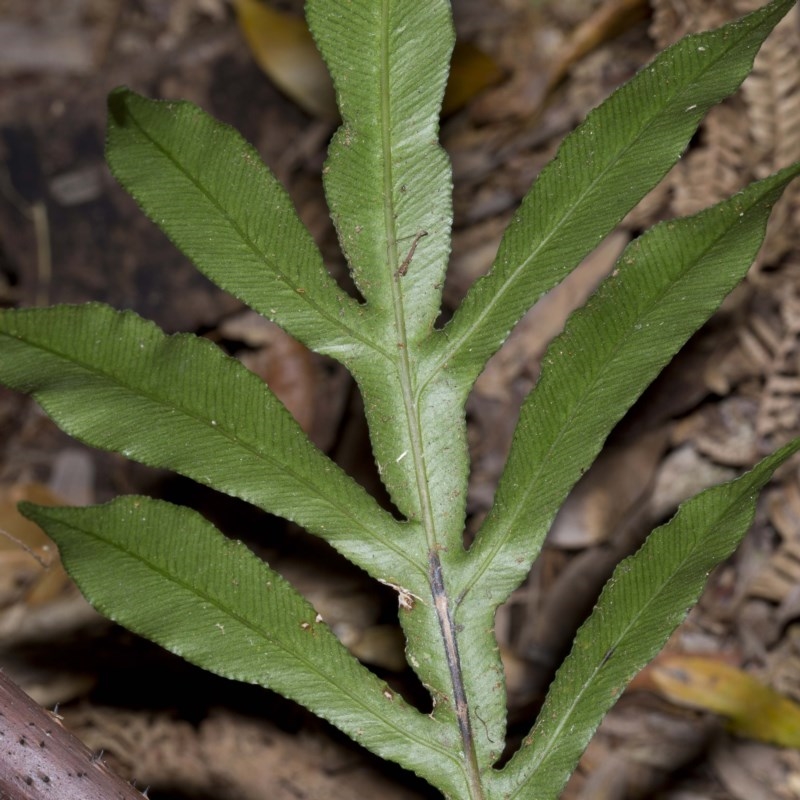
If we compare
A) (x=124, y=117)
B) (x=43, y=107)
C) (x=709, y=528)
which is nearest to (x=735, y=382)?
(x=709, y=528)

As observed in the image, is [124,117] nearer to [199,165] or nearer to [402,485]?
[199,165]

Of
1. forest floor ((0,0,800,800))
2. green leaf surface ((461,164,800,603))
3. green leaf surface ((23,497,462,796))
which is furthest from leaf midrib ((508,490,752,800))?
forest floor ((0,0,800,800))

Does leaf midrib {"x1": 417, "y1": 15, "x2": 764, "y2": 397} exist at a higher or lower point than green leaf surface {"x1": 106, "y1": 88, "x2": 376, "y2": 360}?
higher

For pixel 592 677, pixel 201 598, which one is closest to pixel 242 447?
pixel 201 598

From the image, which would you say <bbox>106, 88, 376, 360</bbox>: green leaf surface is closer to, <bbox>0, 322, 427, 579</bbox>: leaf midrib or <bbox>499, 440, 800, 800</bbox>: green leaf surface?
<bbox>0, 322, 427, 579</bbox>: leaf midrib

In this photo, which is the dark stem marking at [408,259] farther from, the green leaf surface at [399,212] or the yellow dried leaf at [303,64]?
the yellow dried leaf at [303,64]

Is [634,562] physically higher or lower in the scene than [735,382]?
lower

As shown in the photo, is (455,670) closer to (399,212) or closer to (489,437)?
(399,212)
